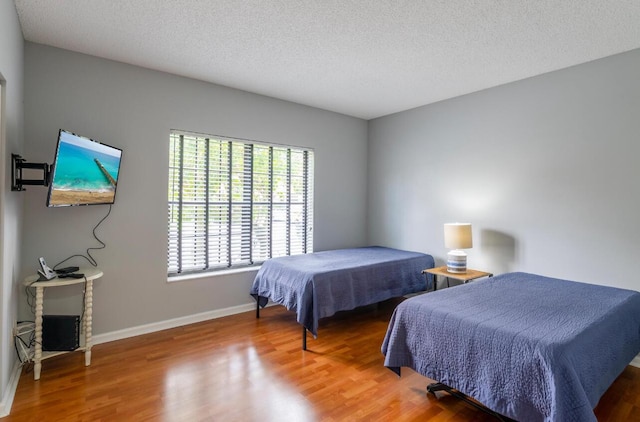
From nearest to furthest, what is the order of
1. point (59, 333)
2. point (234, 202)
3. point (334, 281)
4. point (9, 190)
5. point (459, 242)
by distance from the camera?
1. point (9, 190)
2. point (59, 333)
3. point (334, 281)
4. point (459, 242)
5. point (234, 202)

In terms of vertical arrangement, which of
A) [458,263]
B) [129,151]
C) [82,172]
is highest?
[129,151]

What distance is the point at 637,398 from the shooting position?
2.20 meters

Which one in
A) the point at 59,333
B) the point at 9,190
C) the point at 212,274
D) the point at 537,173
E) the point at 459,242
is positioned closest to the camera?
the point at 9,190

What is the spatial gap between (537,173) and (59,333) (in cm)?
445

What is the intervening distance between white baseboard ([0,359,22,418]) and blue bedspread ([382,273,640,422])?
7.81 feet

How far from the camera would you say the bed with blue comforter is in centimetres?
293

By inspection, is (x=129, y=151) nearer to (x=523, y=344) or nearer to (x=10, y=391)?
(x=10, y=391)

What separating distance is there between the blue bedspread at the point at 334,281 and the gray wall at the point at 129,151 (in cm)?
→ 64

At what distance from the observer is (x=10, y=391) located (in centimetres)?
211

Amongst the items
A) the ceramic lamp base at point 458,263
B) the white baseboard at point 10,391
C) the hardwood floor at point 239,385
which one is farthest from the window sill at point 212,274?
the ceramic lamp base at point 458,263

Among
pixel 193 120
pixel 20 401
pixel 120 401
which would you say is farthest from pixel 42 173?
pixel 120 401

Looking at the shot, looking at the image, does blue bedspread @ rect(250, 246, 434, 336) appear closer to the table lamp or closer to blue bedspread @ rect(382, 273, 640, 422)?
the table lamp

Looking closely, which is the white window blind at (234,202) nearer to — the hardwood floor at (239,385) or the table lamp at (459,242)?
the hardwood floor at (239,385)

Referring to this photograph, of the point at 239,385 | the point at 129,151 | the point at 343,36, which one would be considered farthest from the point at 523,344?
the point at 129,151
